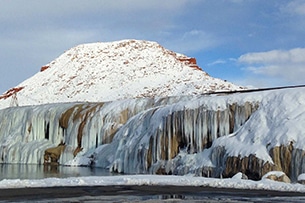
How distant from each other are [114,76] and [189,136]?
219ft

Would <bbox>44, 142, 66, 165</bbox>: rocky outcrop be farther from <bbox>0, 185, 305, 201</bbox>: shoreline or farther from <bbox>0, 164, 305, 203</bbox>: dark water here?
<bbox>0, 164, 305, 203</bbox>: dark water

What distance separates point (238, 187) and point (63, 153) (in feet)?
69.7

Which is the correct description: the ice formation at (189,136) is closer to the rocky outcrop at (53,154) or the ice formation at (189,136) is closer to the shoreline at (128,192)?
the rocky outcrop at (53,154)

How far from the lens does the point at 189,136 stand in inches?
1043

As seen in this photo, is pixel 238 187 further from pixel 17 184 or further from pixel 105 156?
pixel 105 156

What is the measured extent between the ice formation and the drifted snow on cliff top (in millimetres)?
35700

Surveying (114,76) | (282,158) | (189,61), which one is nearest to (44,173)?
(282,158)

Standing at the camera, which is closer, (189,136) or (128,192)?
(128,192)

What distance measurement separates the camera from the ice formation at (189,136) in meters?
22.0

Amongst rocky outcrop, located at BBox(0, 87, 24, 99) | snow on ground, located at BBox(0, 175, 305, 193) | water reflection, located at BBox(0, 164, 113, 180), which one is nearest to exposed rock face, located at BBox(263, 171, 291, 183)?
snow on ground, located at BBox(0, 175, 305, 193)

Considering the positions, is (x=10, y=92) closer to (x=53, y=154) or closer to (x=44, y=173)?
(x=53, y=154)

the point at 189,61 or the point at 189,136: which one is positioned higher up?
the point at 189,61

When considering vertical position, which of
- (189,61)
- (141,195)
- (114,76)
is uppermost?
(189,61)

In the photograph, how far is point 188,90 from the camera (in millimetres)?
73562
